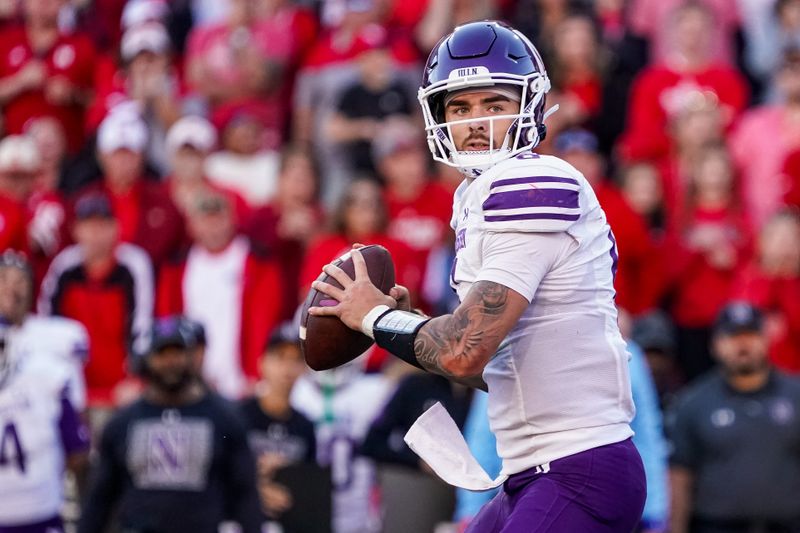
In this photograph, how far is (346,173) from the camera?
29.9 feet

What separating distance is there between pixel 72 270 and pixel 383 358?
180 centimetres

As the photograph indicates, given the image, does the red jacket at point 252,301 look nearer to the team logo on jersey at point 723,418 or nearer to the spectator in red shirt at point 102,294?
the spectator in red shirt at point 102,294

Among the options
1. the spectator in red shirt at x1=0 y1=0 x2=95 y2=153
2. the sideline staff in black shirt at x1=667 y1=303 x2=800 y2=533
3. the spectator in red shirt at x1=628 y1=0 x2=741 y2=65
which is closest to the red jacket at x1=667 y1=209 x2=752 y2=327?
the sideline staff in black shirt at x1=667 y1=303 x2=800 y2=533

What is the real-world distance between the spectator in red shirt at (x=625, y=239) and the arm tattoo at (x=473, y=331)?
4431 mm

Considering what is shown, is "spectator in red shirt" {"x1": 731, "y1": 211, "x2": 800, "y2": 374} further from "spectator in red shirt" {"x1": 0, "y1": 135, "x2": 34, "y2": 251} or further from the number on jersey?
"spectator in red shirt" {"x1": 0, "y1": 135, "x2": 34, "y2": 251}

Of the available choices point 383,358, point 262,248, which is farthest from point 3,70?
point 383,358

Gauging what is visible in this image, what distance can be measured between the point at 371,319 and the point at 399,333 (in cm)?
9

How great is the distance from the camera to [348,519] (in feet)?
23.6

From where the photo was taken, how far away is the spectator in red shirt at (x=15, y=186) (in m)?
8.43

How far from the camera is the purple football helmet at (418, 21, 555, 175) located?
11.7 ft

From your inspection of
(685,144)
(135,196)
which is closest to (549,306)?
(685,144)

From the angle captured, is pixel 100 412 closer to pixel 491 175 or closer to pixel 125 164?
pixel 125 164

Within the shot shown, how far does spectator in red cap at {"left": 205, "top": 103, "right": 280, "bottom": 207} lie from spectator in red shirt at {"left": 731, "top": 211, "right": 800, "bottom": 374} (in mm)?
3003

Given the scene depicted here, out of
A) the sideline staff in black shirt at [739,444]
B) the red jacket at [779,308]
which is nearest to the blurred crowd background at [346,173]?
the red jacket at [779,308]
